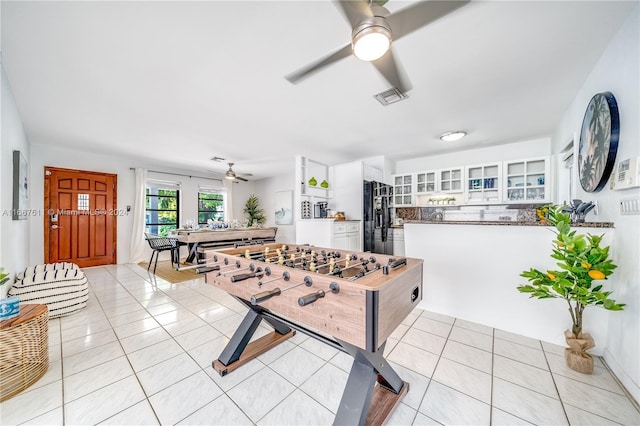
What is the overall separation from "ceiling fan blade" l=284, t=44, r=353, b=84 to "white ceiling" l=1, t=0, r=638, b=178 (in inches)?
10.7

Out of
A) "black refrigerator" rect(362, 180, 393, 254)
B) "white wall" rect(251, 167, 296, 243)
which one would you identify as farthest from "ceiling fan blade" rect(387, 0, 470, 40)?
"white wall" rect(251, 167, 296, 243)

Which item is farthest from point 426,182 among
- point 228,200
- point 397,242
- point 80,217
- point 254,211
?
point 80,217

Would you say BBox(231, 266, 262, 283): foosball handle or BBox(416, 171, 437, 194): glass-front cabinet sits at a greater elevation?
BBox(416, 171, 437, 194): glass-front cabinet

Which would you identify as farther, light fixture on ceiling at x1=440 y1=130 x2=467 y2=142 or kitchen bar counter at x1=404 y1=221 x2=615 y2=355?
light fixture on ceiling at x1=440 y1=130 x2=467 y2=142

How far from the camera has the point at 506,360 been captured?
1.75 meters

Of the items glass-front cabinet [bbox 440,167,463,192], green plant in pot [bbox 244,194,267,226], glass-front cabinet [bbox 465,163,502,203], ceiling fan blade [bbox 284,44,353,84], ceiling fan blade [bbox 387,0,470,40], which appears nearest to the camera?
ceiling fan blade [bbox 387,0,470,40]

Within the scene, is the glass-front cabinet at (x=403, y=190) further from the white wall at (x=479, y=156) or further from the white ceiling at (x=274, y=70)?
the white ceiling at (x=274, y=70)

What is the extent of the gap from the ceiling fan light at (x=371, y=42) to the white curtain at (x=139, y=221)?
19.3 ft

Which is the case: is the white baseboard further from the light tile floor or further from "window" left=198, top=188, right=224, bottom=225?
"window" left=198, top=188, right=224, bottom=225

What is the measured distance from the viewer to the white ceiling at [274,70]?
152cm

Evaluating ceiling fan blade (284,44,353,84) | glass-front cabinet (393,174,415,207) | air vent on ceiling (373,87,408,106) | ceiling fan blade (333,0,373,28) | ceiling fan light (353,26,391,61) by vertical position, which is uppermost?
air vent on ceiling (373,87,408,106)

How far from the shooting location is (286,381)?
1.54 meters

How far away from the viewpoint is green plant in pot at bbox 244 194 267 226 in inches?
295

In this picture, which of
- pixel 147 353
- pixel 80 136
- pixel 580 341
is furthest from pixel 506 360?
pixel 80 136
